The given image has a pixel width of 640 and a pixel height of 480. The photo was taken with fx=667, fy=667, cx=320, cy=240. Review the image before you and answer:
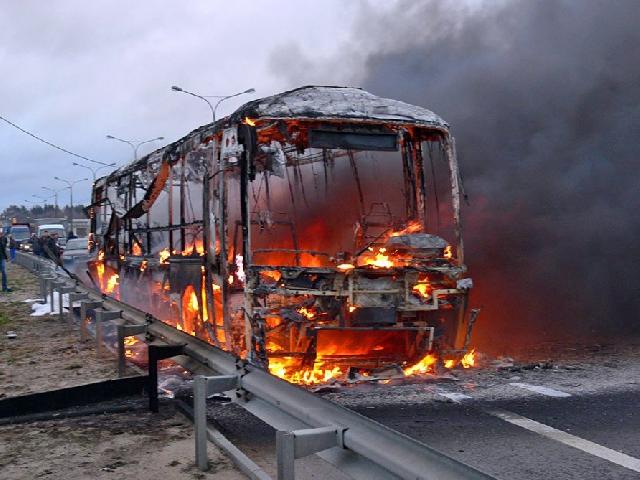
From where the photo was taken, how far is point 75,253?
23.8 m

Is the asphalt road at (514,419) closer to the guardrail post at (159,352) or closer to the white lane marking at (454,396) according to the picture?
the white lane marking at (454,396)

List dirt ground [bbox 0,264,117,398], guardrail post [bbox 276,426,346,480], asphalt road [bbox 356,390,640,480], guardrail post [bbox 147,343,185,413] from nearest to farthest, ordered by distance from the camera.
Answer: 1. guardrail post [bbox 276,426,346,480]
2. asphalt road [bbox 356,390,640,480]
3. guardrail post [bbox 147,343,185,413]
4. dirt ground [bbox 0,264,117,398]

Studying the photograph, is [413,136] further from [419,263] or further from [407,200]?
[419,263]

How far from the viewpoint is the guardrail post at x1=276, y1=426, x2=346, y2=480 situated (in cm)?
270

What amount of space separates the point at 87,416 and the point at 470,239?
945 centimetres

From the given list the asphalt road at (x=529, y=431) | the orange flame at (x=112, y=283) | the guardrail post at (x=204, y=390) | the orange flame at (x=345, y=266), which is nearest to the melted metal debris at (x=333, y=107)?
the orange flame at (x=345, y=266)

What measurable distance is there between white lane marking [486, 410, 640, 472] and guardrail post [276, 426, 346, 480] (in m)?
2.65

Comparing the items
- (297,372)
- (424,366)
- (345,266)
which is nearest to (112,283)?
(297,372)

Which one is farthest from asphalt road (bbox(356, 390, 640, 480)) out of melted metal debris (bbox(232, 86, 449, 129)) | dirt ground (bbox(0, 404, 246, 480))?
melted metal debris (bbox(232, 86, 449, 129))

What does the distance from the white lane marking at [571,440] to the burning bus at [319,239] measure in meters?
1.71

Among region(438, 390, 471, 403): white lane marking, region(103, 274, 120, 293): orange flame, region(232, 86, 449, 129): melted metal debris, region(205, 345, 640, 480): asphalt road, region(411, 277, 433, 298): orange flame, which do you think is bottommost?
region(438, 390, 471, 403): white lane marking

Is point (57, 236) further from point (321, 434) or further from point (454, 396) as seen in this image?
point (321, 434)

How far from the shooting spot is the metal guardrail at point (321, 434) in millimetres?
2281

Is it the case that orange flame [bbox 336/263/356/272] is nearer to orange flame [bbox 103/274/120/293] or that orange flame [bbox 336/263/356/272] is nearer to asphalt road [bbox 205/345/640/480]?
asphalt road [bbox 205/345/640/480]
